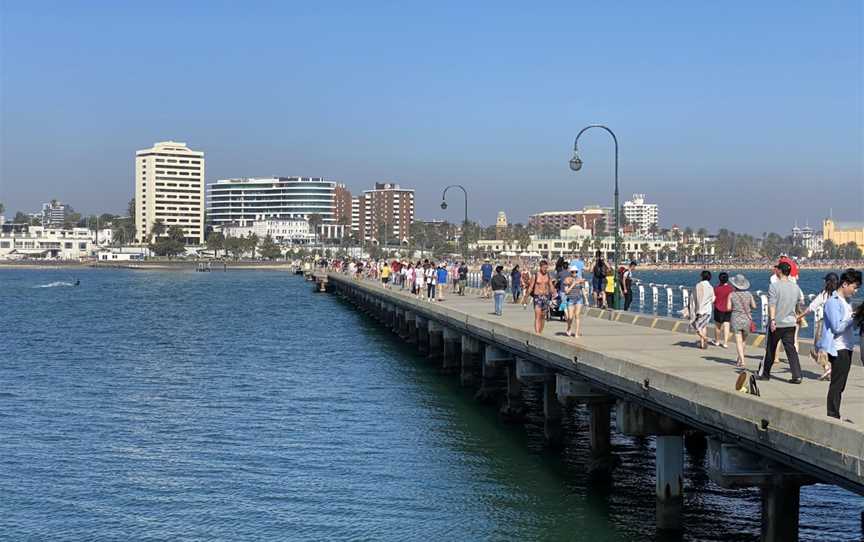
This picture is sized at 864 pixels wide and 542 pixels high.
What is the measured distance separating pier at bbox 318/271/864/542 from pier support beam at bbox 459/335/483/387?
255 centimetres

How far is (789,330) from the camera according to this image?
15945 millimetres

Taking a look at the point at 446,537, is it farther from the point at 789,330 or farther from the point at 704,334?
the point at 704,334

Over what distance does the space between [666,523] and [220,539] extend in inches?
266

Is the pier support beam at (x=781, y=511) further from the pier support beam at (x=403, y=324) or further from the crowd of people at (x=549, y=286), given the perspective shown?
the pier support beam at (x=403, y=324)

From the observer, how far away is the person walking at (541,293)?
25.7m

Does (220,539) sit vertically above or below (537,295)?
below

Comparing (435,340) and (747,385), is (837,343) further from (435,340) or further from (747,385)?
(435,340)

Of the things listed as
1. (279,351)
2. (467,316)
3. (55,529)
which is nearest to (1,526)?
(55,529)

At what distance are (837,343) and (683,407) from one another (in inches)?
93.6

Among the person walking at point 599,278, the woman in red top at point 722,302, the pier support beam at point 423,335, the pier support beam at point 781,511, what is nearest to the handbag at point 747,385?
the pier support beam at point 781,511

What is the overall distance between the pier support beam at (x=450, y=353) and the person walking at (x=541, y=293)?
35.4 ft

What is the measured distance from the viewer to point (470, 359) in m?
33.9

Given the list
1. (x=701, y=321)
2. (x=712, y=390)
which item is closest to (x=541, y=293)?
(x=701, y=321)

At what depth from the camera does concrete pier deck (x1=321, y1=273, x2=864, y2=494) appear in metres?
11.3
